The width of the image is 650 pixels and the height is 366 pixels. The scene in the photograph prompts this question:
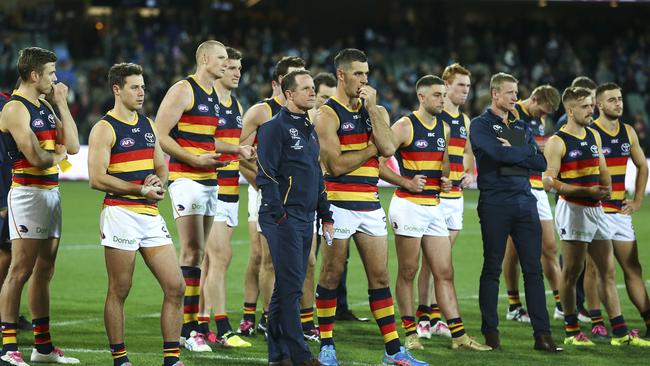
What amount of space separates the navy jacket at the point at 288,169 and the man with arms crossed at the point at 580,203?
3036 mm

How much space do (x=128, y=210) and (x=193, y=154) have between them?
1.42 m

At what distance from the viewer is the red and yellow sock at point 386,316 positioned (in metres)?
8.77

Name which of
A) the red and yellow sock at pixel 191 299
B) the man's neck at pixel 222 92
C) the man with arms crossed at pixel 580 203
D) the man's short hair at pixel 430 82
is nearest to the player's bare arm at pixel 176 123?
the man's neck at pixel 222 92

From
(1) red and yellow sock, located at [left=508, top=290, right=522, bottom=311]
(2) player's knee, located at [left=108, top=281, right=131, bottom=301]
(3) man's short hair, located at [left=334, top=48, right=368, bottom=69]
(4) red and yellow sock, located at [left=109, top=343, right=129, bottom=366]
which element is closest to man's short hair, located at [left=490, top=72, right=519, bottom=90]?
(3) man's short hair, located at [left=334, top=48, right=368, bottom=69]

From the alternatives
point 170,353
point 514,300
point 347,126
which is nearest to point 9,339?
point 170,353

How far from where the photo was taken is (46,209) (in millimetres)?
8953

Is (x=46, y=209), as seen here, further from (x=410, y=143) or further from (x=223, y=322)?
(x=410, y=143)

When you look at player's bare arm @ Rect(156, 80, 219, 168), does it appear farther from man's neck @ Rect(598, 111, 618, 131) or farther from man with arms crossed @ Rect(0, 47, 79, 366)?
man's neck @ Rect(598, 111, 618, 131)

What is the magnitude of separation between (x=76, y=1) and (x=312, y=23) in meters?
8.26

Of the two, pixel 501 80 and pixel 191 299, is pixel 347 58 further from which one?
pixel 191 299

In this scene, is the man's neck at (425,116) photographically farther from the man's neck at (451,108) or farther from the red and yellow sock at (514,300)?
the red and yellow sock at (514,300)

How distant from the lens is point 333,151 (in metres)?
8.93

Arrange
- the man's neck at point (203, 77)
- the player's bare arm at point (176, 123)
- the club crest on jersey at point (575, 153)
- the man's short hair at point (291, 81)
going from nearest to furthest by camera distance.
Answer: the man's short hair at point (291, 81) → the player's bare arm at point (176, 123) → the man's neck at point (203, 77) → the club crest on jersey at point (575, 153)

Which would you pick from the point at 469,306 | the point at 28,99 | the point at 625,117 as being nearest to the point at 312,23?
the point at 625,117
